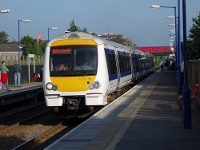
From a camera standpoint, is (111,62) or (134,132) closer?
(134,132)

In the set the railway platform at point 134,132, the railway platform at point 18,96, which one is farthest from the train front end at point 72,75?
the railway platform at point 18,96

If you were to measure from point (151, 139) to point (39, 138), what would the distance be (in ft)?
12.7

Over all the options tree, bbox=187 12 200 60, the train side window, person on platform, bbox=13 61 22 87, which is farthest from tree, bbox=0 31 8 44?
the train side window

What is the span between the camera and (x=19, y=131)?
14578mm

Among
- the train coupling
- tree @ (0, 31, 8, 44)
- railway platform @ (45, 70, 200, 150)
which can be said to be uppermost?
tree @ (0, 31, 8, 44)

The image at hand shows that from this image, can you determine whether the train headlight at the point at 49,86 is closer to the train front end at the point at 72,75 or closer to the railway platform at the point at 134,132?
the train front end at the point at 72,75

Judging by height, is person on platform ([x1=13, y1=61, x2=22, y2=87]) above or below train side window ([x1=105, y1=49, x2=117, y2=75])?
below

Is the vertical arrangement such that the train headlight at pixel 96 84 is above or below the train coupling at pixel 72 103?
above

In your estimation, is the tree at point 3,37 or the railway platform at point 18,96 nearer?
the railway platform at point 18,96

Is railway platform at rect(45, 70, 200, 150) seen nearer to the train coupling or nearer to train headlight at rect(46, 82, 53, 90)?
the train coupling

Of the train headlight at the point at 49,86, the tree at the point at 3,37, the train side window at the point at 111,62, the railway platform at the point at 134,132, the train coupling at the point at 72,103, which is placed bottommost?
the railway platform at the point at 134,132

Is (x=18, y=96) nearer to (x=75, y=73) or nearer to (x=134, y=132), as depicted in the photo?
(x=75, y=73)

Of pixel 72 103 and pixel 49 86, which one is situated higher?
pixel 49 86

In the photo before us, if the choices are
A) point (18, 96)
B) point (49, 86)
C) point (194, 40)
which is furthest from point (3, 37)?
point (49, 86)
